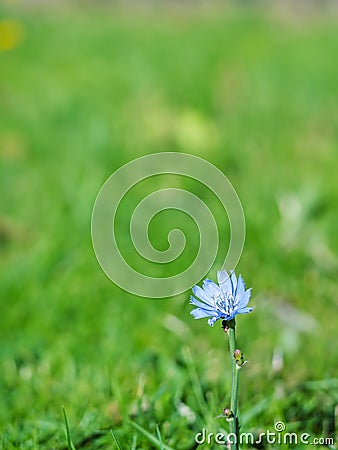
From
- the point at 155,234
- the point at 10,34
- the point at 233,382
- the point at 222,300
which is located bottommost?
the point at 233,382

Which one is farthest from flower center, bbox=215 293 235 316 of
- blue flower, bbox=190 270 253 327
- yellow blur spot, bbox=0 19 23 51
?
yellow blur spot, bbox=0 19 23 51

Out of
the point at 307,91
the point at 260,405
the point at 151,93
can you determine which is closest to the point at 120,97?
the point at 151,93

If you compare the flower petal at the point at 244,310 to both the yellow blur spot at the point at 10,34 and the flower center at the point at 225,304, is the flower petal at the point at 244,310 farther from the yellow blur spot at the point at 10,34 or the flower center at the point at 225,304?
the yellow blur spot at the point at 10,34

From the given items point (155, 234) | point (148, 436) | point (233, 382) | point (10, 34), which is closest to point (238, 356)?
point (233, 382)

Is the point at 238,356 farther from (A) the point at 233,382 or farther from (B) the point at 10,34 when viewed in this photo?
(B) the point at 10,34

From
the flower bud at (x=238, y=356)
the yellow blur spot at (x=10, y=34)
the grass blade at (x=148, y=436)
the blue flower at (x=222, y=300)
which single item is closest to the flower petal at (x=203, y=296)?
the blue flower at (x=222, y=300)

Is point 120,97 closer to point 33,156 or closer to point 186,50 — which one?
point 33,156

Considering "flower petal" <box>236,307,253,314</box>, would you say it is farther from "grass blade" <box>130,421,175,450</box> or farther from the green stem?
"grass blade" <box>130,421,175,450</box>
